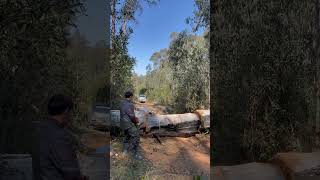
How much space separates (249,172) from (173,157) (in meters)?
0.87

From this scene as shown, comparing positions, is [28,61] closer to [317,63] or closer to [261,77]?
[261,77]

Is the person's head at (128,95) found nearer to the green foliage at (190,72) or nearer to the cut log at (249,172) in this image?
the green foliage at (190,72)

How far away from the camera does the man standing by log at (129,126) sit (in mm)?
5314

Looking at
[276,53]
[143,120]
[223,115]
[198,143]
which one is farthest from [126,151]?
[276,53]

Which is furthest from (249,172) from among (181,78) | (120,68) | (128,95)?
(120,68)

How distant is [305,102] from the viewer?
5859mm

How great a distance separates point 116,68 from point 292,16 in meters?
1.94

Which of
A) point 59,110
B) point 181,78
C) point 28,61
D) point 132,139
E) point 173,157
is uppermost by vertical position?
point 28,61

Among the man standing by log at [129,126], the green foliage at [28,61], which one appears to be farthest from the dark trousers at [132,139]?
the green foliage at [28,61]

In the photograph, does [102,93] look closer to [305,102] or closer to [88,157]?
[88,157]

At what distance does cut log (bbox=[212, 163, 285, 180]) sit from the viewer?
18.4 feet

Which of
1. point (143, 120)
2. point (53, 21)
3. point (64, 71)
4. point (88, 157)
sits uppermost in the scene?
point (53, 21)

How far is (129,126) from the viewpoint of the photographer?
534cm

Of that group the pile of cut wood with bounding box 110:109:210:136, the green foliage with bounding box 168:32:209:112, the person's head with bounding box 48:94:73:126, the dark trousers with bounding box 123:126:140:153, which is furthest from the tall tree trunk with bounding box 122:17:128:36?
Answer: the person's head with bounding box 48:94:73:126
